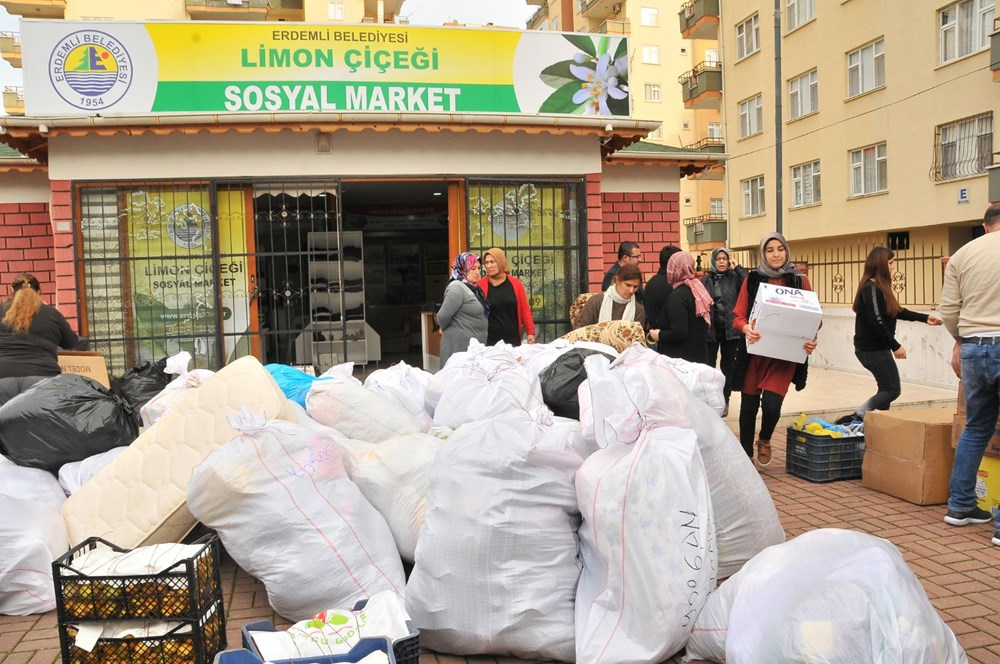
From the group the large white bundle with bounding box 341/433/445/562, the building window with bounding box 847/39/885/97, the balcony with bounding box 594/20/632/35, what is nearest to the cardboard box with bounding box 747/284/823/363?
the large white bundle with bounding box 341/433/445/562

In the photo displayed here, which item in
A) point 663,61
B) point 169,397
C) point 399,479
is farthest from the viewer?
point 663,61

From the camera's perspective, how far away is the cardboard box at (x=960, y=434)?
4086 mm

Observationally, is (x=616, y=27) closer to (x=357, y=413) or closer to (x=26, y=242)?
(x=26, y=242)

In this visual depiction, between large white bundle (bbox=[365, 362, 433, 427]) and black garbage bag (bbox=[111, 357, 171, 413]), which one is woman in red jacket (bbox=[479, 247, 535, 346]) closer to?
large white bundle (bbox=[365, 362, 433, 427])

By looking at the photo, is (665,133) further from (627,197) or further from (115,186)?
(115,186)

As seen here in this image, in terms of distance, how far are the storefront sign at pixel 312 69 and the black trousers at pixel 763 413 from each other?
4.10 meters

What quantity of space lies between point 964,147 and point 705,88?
11.6m

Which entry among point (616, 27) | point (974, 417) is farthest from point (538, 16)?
point (974, 417)

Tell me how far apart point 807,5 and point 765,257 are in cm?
2137

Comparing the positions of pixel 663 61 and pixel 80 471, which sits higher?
pixel 663 61

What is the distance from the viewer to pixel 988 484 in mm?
4129

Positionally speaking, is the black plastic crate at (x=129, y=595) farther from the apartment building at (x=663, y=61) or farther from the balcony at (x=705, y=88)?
the apartment building at (x=663, y=61)

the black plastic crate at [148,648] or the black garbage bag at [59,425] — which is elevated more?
the black garbage bag at [59,425]

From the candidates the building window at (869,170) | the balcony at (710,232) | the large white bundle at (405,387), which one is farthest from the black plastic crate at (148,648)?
the balcony at (710,232)
